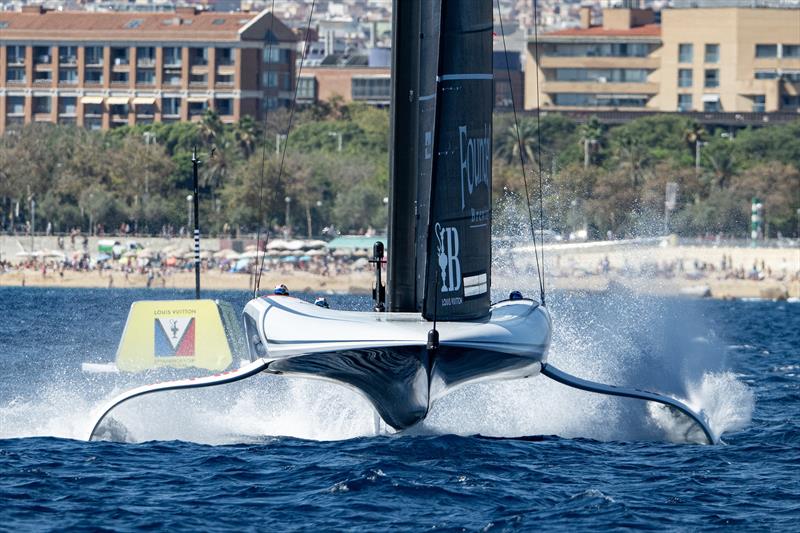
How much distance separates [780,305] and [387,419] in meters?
68.3

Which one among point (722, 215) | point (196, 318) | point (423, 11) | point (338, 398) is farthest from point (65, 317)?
point (722, 215)

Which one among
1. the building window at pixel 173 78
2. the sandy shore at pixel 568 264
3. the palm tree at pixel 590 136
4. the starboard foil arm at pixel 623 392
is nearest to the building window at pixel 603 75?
the palm tree at pixel 590 136

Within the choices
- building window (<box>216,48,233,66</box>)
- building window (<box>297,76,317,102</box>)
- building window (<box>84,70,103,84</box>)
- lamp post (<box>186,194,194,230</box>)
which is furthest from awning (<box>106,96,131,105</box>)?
lamp post (<box>186,194,194,230</box>)

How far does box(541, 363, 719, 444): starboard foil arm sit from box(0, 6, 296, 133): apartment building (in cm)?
10976

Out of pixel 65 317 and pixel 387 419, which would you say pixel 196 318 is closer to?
pixel 387 419

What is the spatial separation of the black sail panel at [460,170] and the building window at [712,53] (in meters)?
114

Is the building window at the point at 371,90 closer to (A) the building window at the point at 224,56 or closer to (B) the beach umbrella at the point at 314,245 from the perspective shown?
(A) the building window at the point at 224,56

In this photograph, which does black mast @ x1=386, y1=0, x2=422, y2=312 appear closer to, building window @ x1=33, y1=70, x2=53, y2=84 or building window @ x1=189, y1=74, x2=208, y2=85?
building window @ x1=189, y1=74, x2=208, y2=85

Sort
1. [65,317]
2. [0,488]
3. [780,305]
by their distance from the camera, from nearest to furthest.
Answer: [0,488] → [65,317] → [780,305]

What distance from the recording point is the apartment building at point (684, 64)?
431 ft

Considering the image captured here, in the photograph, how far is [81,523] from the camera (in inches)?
703

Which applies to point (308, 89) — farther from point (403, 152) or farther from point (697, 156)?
point (403, 152)

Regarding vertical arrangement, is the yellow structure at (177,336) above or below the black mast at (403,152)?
below

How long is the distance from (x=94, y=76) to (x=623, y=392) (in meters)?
116
